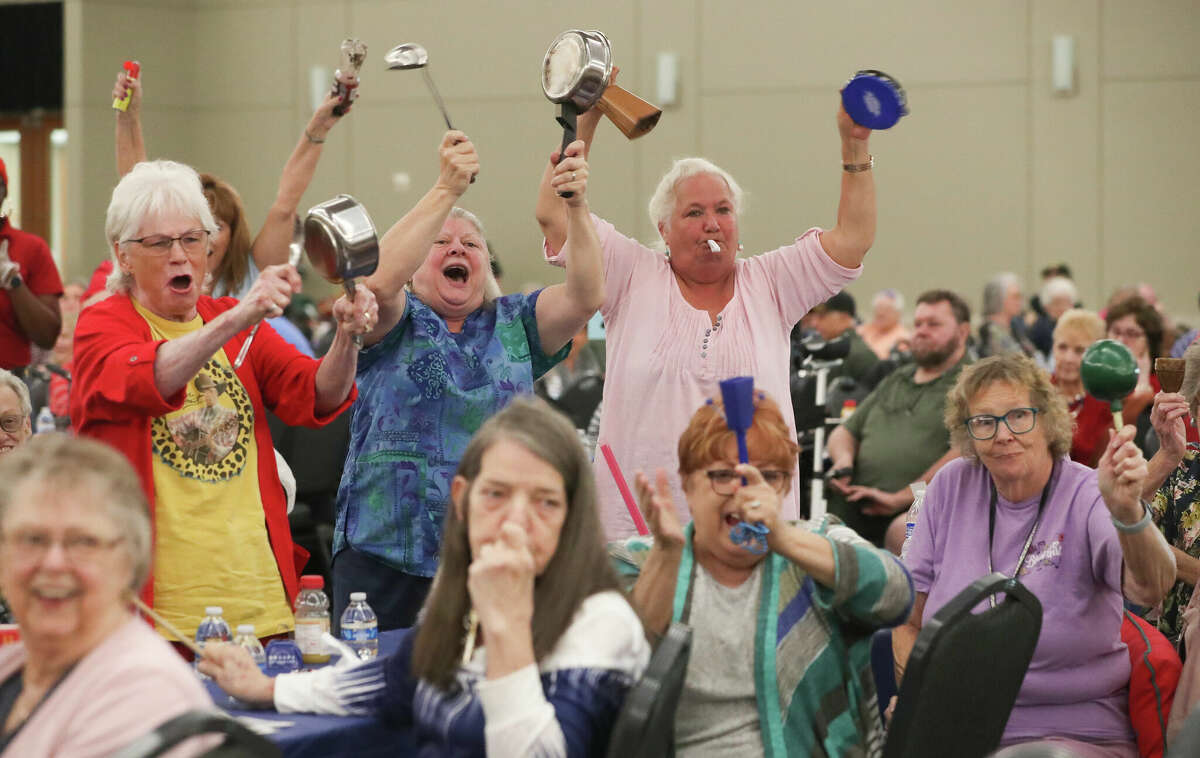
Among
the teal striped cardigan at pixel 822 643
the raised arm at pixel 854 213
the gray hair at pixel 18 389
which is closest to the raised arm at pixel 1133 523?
the teal striped cardigan at pixel 822 643

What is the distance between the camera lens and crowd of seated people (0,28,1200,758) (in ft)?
5.84

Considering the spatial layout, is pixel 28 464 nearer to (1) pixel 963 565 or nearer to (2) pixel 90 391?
(2) pixel 90 391

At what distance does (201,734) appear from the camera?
144cm

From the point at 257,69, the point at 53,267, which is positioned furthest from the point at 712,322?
the point at 257,69

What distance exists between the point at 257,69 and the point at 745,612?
42.8 ft

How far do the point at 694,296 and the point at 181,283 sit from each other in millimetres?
1188

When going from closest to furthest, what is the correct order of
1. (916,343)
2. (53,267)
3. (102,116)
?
1. (53,267)
2. (916,343)
3. (102,116)

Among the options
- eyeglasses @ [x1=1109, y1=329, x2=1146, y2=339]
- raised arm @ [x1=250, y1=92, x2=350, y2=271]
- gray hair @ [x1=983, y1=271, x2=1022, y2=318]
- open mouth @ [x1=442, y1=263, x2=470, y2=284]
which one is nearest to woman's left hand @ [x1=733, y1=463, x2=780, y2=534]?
open mouth @ [x1=442, y1=263, x2=470, y2=284]

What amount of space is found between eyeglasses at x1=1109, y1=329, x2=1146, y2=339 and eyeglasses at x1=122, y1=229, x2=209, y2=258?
447 centimetres

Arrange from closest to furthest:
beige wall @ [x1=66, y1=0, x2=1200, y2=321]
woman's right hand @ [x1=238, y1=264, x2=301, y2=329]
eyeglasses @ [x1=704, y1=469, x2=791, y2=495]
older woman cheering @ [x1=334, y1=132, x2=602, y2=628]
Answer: eyeglasses @ [x1=704, y1=469, x2=791, y2=495], woman's right hand @ [x1=238, y1=264, x2=301, y2=329], older woman cheering @ [x1=334, y1=132, x2=602, y2=628], beige wall @ [x1=66, y1=0, x2=1200, y2=321]

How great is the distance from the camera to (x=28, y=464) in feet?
5.56

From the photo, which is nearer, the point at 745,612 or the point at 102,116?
the point at 745,612

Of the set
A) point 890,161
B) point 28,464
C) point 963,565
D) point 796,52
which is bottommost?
point 963,565

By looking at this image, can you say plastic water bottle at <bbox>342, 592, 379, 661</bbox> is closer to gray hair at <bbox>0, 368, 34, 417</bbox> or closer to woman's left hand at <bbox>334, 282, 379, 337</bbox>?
woman's left hand at <bbox>334, 282, 379, 337</bbox>
